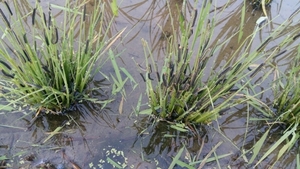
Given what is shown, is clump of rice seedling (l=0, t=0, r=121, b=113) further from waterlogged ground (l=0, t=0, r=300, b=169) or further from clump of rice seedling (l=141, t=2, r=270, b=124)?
clump of rice seedling (l=141, t=2, r=270, b=124)

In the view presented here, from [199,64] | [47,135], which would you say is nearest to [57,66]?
[47,135]

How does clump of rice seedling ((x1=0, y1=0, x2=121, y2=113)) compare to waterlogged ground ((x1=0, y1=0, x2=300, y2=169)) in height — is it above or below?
above

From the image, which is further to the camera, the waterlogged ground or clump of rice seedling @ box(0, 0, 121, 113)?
the waterlogged ground

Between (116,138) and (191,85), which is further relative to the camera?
(116,138)

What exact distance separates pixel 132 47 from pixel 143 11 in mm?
360

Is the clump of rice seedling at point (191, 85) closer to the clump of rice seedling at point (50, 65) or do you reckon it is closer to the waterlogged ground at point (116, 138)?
the waterlogged ground at point (116, 138)

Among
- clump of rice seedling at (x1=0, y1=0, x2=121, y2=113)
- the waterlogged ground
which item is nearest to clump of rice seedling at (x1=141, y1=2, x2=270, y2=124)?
the waterlogged ground

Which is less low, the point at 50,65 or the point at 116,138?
the point at 50,65

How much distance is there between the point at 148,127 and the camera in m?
1.53

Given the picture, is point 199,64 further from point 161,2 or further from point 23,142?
point 161,2

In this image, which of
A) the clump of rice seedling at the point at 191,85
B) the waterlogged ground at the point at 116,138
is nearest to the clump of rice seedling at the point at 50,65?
the waterlogged ground at the point at 116,138

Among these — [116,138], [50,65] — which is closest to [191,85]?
[116,138]

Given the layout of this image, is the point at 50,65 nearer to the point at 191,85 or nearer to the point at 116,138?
the point at 116,138

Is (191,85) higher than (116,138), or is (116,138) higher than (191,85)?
(191,85)
